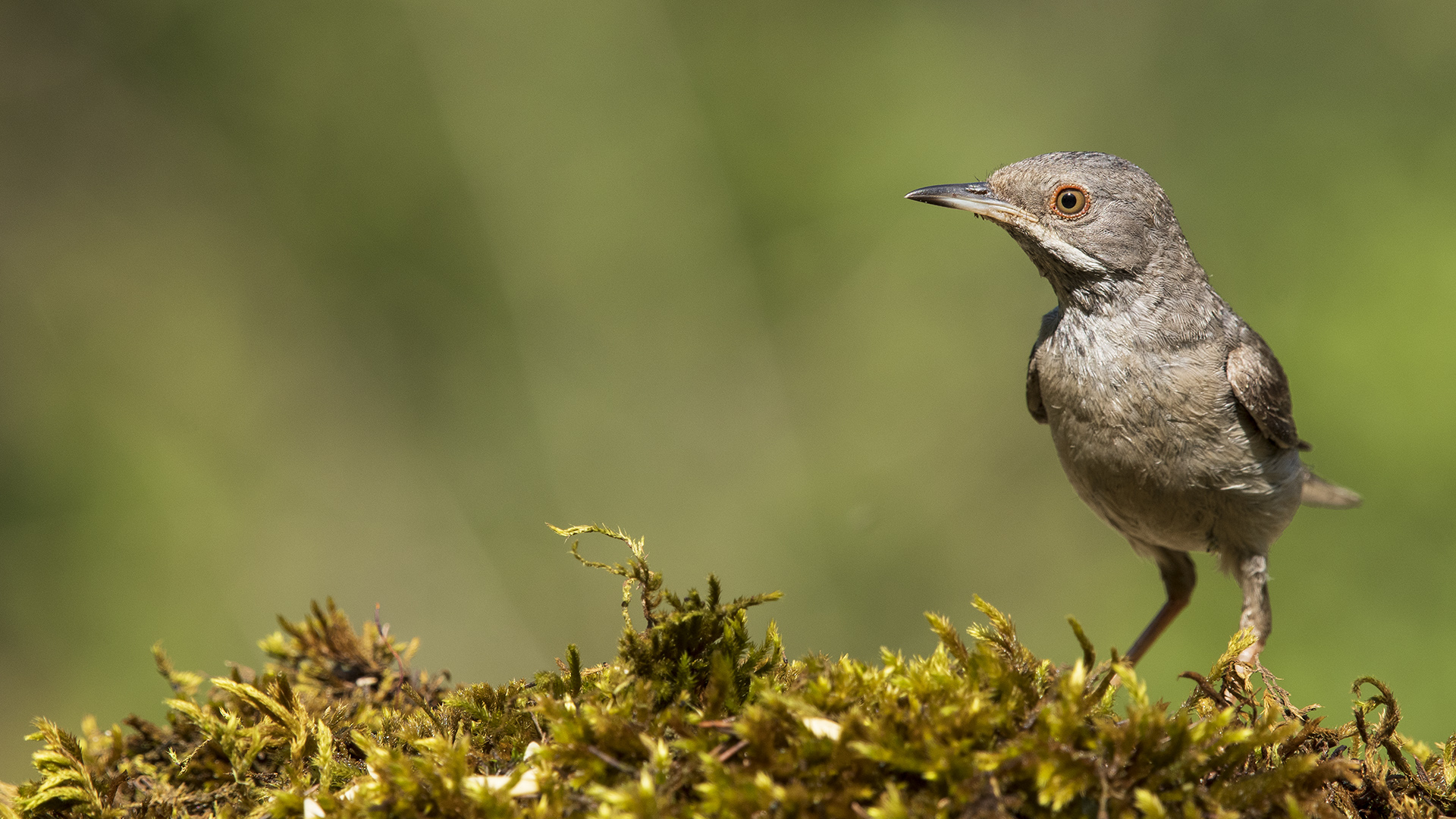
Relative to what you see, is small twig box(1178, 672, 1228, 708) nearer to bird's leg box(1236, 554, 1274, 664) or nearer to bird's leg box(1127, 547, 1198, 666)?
bird's leg box(1236, 554, 1274, 664)

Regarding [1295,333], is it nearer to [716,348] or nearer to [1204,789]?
[716,348]

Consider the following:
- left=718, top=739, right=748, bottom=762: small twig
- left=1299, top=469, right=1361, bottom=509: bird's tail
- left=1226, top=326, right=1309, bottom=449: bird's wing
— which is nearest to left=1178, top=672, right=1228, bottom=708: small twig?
left=718, top=739, right=748, bottom=762: small twig

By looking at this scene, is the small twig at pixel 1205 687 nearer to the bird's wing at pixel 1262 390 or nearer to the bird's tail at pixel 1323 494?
the bird's wing at pixel 1262 390

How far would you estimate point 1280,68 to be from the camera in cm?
1035

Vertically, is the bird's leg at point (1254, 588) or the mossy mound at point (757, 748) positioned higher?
the mossy mound at point (757, 748)

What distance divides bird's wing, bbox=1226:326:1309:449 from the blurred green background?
17.0 feet

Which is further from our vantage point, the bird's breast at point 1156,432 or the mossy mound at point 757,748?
the bird's breast at point 1156,432

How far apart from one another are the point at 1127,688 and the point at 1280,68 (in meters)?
10.8

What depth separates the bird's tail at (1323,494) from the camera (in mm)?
5609

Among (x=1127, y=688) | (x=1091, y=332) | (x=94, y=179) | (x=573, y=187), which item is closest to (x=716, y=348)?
(x=573, y=187)

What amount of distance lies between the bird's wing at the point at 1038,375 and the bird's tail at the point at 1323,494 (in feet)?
6.02

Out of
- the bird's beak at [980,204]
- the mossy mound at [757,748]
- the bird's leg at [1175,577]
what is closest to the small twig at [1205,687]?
the mossy mound at [757,748]

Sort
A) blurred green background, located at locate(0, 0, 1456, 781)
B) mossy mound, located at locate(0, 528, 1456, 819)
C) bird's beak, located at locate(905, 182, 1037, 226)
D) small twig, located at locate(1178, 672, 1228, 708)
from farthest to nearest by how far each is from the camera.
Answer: blurred green background, located at locate(0, 0, 1456, 781)
bird's beak, located at locate(905, 182, 1037, 226)
small twig, located at locate(1178, 672, 1228, 708)
mossy mound, located at locate(0, 528, 1456, 819)

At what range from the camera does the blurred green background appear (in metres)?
9.59
